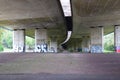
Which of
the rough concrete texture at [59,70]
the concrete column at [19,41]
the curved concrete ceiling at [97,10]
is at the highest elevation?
the curved concrete ceiling at [97,10]

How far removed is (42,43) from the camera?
2918 inches

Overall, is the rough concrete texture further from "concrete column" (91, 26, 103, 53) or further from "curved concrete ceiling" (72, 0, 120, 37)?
"concrete column" (91, 26, 103, 53)

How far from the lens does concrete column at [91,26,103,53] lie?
69.7 meters

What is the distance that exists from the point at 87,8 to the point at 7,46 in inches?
5026

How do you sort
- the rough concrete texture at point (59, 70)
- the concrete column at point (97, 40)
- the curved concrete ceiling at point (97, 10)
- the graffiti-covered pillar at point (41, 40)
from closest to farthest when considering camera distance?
the rough concrete texture at point (59, 70) → the curved concrete ceiling at point (97, 10) → the concrete column at point (97, 40) → the graffiti-covered pillar at point (41, 40)

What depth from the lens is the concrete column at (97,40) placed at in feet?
229

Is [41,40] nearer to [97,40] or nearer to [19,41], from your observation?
[19,41]

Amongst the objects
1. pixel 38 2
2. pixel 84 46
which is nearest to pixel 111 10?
pixel 38 2

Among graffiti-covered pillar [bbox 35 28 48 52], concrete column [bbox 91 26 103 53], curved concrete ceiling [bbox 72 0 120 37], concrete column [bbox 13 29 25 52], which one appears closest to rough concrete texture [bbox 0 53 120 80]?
curved concrete ceiling [bbox 72 0 120 37]

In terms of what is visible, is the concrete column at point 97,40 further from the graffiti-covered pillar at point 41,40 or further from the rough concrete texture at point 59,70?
the rough concrete texture at point 59,70

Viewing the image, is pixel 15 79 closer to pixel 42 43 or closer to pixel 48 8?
pixel 48 8

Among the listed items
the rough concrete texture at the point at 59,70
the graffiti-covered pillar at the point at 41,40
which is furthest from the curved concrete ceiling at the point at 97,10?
the rough concrete texture at the point at 59,70

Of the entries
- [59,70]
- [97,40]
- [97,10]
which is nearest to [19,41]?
[97,40]

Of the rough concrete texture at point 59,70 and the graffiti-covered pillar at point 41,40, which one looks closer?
the rough concrete texture at point 59,70
